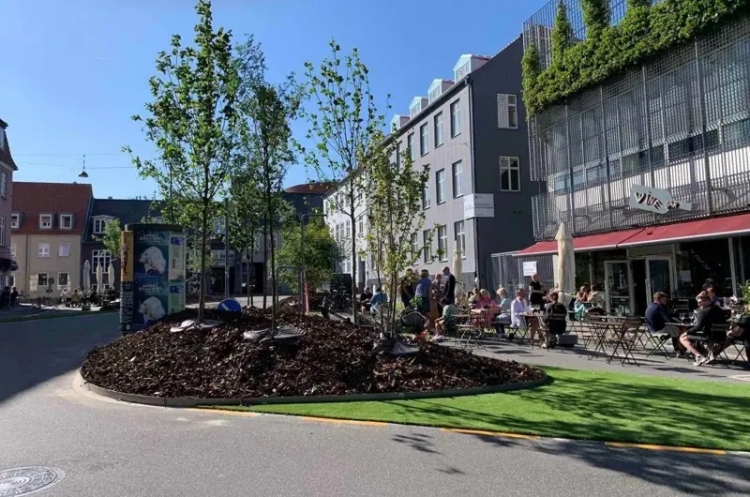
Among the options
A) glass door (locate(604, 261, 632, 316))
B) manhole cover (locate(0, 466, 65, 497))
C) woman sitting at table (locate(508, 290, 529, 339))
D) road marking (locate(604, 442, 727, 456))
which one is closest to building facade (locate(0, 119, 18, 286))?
woman sitting at table (locate(508, 290, 529, 339))

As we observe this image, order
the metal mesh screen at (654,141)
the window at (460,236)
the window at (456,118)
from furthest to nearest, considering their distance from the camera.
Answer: the window at (456,118), the window at (460,236), the metal mesh screen at (654,141)

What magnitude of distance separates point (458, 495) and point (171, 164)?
9.61 meters

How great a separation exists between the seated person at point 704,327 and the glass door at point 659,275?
719cm

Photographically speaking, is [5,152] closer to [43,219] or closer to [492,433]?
[43,219]

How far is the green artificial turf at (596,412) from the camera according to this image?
253 inches

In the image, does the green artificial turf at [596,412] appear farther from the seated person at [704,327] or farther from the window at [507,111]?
the window at [507,111]

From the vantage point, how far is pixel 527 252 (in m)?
23.1

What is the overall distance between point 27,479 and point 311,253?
1086 inches

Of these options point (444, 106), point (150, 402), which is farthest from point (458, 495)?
point (444, 106)

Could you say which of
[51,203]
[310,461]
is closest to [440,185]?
[310,461]

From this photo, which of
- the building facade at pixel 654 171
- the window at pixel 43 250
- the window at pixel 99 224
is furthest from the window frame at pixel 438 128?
the window at pixel 43 250

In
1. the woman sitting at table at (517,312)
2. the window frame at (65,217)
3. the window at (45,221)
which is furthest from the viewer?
the window frame at (65,217)

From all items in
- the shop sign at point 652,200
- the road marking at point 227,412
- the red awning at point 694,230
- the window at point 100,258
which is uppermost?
the window at point 100,258

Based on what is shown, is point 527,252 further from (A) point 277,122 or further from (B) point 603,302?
(A) point 277,122
